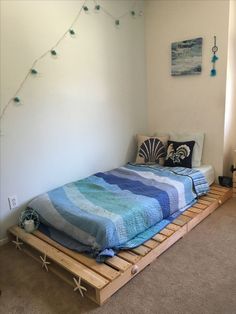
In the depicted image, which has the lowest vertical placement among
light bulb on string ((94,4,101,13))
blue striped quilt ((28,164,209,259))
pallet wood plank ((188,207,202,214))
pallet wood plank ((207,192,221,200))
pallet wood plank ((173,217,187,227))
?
pallet wood plank ((173,217,187,227))

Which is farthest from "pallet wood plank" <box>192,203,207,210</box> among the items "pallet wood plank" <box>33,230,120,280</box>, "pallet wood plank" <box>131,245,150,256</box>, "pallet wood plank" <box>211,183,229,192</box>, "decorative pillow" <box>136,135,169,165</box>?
"pallet wood plank" <box>33,230,120,280</box>

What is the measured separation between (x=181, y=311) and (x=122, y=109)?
2.29m

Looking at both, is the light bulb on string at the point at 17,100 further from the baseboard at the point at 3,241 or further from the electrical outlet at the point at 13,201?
the baseboard at the point at 3,241

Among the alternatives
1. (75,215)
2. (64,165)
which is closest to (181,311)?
(75,215)

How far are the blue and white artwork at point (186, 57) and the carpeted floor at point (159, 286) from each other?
6.25 ft

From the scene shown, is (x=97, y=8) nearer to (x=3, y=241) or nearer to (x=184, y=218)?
(x=184, y=218)

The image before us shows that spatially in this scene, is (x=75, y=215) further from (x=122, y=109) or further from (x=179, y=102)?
(x=179, y=102)

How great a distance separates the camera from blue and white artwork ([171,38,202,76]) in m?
2.93

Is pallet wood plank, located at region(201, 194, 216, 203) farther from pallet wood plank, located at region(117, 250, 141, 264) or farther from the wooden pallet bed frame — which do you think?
pallet wood plank, located at region(117, 250, 141, 264)

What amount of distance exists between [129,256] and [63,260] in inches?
17.9

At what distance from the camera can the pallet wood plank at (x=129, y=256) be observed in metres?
1.76

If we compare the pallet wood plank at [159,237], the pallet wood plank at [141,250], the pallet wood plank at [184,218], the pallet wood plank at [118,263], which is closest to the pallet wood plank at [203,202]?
the pallet wood plank at [184,218]

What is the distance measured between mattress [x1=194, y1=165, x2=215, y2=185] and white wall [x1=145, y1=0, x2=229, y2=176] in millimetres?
77

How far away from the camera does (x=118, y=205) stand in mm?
2104
